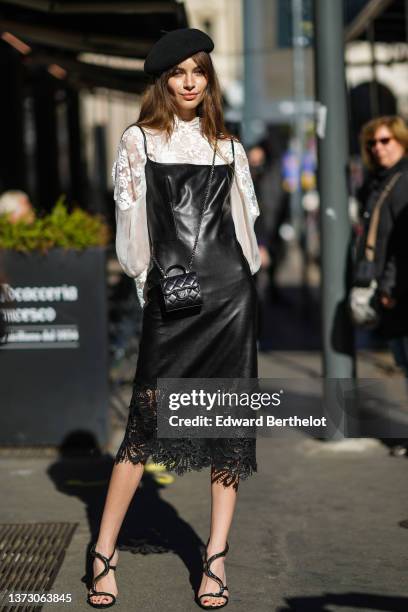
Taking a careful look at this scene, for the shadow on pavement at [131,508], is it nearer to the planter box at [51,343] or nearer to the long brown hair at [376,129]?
the planter box at [51,343]

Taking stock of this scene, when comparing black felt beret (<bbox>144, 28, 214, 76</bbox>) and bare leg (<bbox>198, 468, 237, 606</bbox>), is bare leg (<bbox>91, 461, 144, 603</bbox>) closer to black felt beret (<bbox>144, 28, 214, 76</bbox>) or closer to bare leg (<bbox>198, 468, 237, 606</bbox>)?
bare leg (<bbox>198, 468, 237, 606</bbox>)

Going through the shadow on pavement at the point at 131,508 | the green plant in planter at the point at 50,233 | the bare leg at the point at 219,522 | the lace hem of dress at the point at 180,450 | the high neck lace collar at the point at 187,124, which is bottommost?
the shadow on pavement at the point at 131,508

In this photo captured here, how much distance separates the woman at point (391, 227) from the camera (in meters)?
5.64

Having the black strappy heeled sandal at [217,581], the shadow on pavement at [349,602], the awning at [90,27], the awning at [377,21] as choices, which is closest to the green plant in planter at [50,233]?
the awning at [90,27]

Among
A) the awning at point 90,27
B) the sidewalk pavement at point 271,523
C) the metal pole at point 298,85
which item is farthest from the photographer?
the metal pole at point 298,85

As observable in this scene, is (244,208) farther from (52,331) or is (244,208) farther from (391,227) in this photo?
(52,331)

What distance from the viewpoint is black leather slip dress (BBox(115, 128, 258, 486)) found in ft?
12.6

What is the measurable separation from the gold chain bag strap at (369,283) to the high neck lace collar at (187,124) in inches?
77.4

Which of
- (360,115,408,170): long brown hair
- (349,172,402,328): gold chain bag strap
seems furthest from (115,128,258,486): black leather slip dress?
(360,115,408,170): long brown hair

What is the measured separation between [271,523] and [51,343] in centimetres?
193

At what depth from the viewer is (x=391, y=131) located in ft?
19.3

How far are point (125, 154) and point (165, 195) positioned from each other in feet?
0.70

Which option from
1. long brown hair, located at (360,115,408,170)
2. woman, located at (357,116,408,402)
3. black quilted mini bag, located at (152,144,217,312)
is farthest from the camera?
long brown hair, located at (360,115,408,170)

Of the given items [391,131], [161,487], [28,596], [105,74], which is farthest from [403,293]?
[105,74]
